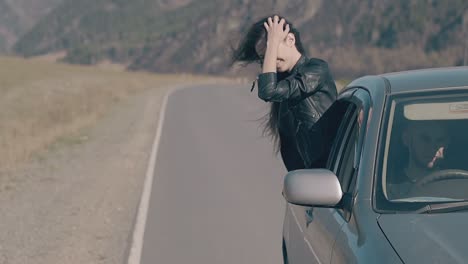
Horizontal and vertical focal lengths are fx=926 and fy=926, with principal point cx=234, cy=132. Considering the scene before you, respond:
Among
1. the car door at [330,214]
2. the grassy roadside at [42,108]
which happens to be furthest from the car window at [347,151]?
the grassy roadside at [42,108]

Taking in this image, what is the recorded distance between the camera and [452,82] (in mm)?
4359

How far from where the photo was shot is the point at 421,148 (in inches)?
165

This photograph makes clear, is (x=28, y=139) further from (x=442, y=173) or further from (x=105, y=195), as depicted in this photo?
(x=442, y=173)

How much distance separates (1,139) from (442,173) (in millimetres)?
18590

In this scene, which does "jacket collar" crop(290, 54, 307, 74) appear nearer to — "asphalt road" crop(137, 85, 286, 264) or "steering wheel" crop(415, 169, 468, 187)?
"steering wheel" crop(415, 169, 468, 187)

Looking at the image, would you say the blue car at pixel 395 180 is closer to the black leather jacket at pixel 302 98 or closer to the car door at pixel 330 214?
the car door at pixel 330 214

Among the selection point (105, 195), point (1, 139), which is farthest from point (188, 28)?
point (105, 195)

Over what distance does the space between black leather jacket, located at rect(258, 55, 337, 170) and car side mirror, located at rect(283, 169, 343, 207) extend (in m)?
1.05

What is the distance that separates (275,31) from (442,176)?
1.47 metres

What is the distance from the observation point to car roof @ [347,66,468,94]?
4.32 meters

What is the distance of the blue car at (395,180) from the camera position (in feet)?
11.2

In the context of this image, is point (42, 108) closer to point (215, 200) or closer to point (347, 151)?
point (215, 200)

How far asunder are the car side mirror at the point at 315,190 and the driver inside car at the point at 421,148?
0.31 meters

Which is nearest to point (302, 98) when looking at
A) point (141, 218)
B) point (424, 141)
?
point (424, 141)
